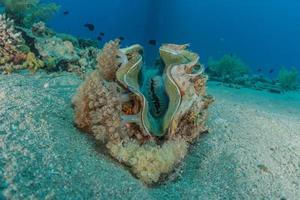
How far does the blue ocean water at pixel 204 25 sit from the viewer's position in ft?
120

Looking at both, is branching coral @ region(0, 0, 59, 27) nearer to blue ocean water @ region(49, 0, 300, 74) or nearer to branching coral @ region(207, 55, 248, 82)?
branching coral @ region(207, 55, 248, 82)

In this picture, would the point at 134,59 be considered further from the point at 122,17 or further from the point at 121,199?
the point at 122,17

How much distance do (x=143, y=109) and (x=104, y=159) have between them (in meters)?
0.66

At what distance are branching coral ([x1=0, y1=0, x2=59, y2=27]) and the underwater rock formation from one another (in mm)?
5307

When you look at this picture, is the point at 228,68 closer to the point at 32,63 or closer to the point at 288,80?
the point at 288,80

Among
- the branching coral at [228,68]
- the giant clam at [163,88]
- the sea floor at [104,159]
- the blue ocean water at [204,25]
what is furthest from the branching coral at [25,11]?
the blue ocean water at [204,25]

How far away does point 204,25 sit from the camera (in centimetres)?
5647

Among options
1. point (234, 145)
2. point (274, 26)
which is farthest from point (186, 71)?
point (274, 26)

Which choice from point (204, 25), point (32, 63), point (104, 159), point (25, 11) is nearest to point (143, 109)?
point (104, 159)

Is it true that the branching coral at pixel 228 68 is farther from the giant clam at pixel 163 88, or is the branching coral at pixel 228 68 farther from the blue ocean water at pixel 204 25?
the blue ocean water at pixel 204 25

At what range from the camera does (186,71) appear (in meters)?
4.32

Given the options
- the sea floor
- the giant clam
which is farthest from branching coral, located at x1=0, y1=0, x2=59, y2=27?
the giant clam

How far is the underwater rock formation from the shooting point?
3.71 m

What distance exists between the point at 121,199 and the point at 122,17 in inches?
1557
